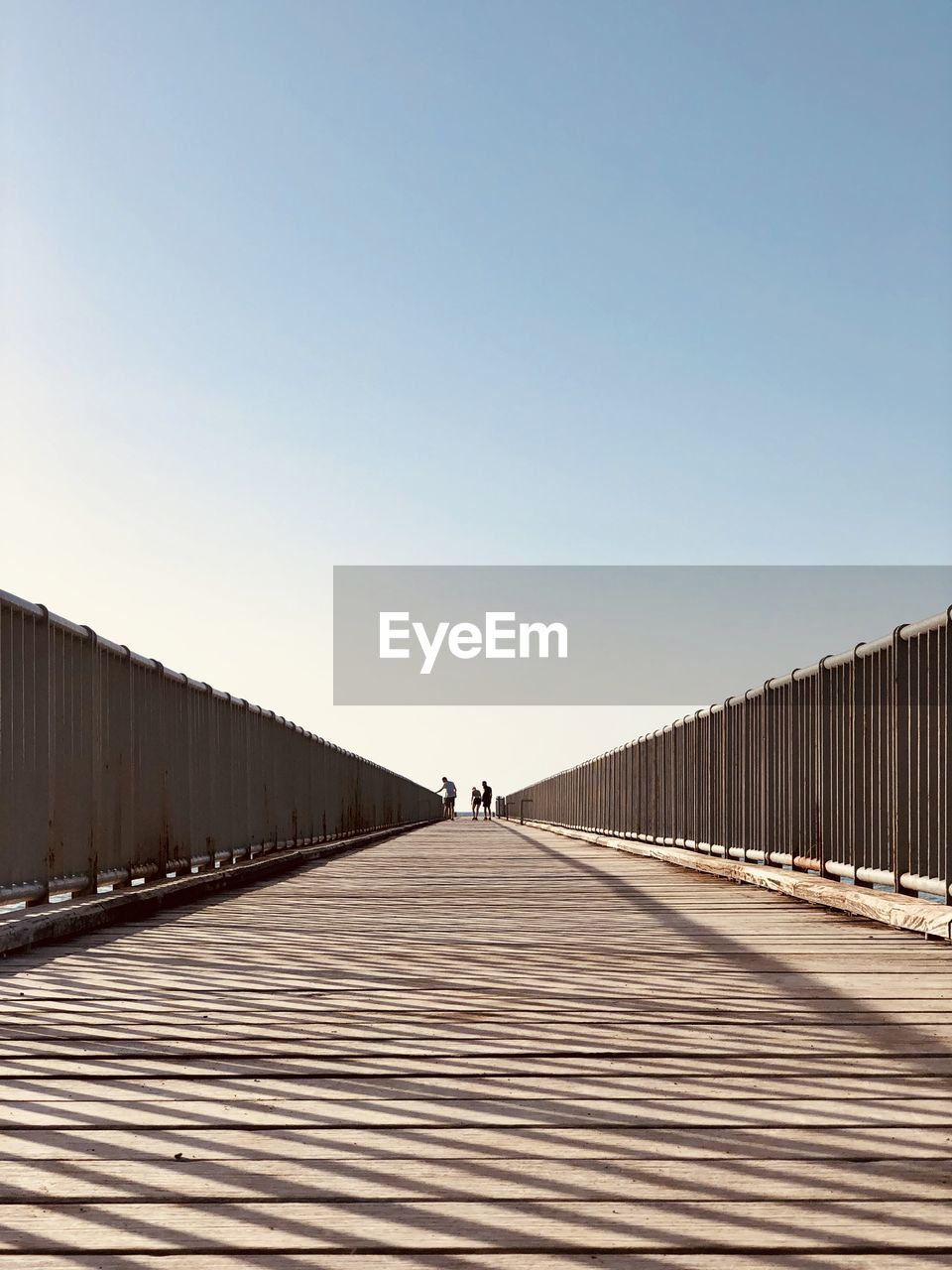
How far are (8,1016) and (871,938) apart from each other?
395 cm

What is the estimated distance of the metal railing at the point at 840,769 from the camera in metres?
6.67

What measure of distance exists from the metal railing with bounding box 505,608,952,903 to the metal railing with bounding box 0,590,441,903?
4.29 m

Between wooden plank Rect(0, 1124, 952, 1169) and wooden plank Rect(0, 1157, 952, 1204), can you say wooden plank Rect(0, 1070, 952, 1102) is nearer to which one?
wooden plank Rect(0, 1124, 952, 1169)

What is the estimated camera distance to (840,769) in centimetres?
827

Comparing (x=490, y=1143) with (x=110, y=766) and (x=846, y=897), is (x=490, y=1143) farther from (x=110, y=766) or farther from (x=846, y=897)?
(x=110, y=766)

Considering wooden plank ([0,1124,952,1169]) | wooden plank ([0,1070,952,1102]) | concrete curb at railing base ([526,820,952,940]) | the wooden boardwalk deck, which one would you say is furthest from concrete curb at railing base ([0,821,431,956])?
concrete curb at railing base ([526,820,952,940])

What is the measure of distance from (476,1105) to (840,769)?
5.70 m

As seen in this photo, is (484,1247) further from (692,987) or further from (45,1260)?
(692,987)

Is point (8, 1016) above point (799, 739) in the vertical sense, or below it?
below

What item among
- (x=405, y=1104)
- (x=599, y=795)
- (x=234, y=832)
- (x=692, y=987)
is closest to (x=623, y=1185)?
(x=405, y=1104)

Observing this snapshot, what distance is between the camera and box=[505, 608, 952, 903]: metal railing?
6.67m

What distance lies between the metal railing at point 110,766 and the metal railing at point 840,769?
4291mm

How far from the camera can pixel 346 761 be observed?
23.6 metres

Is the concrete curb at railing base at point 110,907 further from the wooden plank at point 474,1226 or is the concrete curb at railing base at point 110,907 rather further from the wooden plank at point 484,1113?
the wooden plank at point 474,1226
